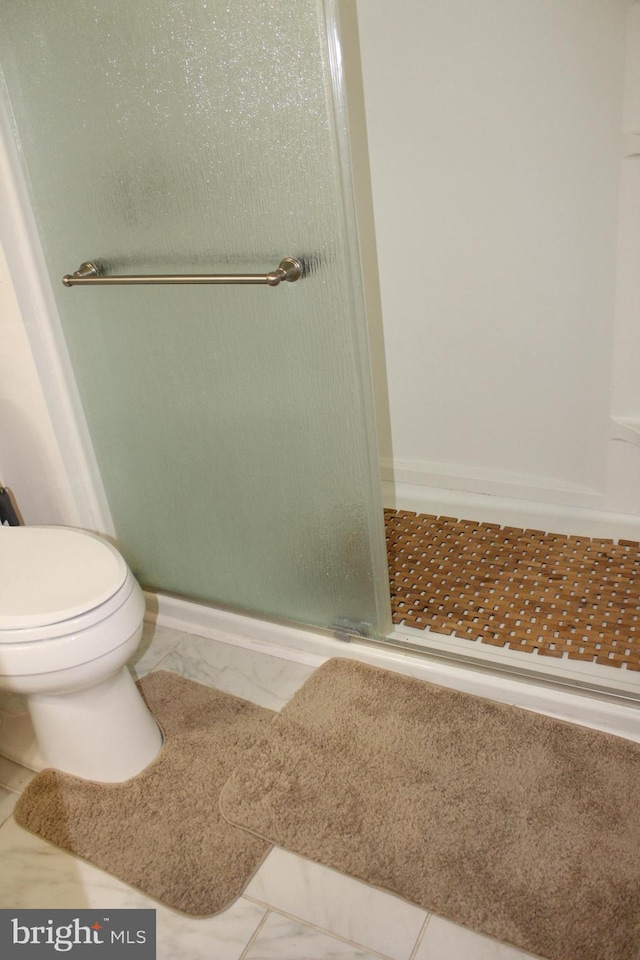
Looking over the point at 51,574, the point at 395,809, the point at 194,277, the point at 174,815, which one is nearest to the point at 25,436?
the point at 51,574

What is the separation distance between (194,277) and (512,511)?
46.9 inches

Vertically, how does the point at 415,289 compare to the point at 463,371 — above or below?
above

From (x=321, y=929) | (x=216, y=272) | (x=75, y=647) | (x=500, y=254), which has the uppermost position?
(x=216, y=272)

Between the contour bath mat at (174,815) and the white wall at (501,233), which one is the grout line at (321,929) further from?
the white wall at (501,233)

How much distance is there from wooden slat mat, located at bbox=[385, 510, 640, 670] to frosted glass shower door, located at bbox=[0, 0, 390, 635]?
0.73 ft

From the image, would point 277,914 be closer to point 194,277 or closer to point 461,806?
point 461,806

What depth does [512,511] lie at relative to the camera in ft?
7.76

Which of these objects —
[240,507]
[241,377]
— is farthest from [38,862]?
[241,377]

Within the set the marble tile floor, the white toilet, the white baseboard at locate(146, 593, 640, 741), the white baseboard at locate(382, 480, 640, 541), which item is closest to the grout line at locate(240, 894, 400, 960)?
the marble tile floor

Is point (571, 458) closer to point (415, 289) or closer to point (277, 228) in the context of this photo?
point (415, 289)

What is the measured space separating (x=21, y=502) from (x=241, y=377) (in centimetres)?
76

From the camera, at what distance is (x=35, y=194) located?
71.7 inches

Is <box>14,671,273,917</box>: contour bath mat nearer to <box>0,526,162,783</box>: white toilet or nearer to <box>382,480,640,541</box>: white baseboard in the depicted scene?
<box>0,526,162,783</box>: white toilet

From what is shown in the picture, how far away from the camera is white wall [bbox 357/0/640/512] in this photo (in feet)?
6.51
